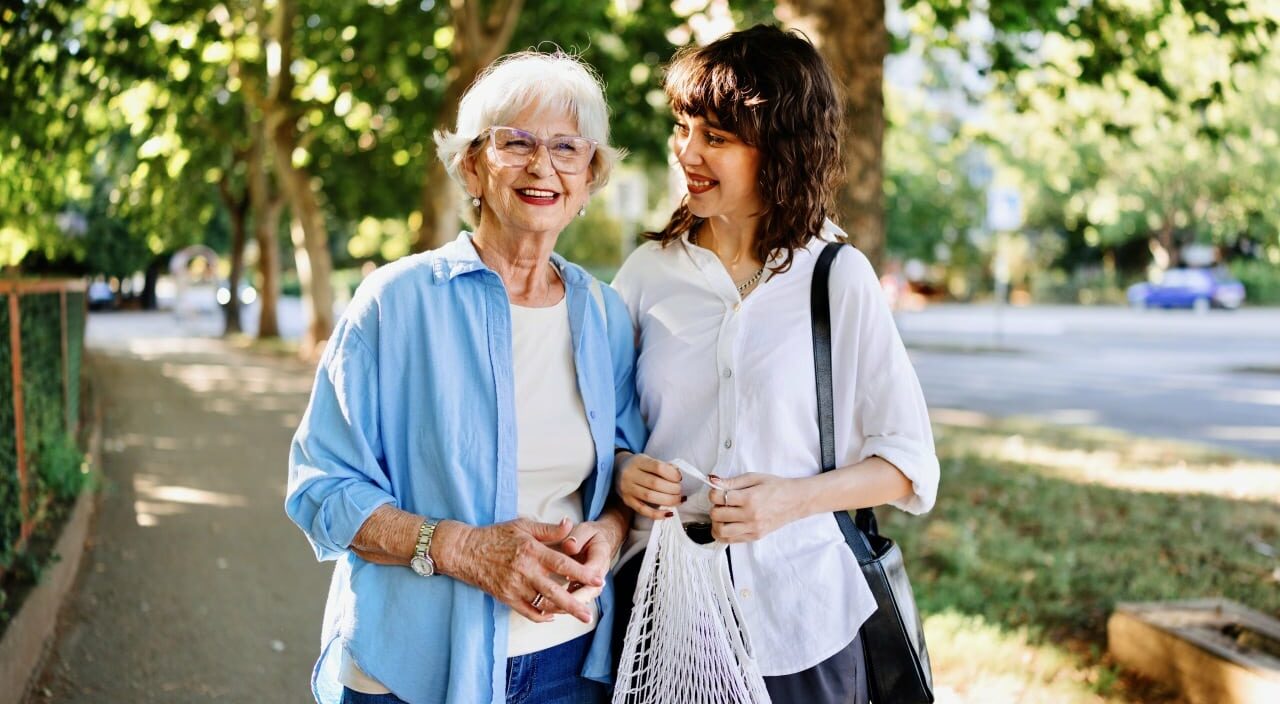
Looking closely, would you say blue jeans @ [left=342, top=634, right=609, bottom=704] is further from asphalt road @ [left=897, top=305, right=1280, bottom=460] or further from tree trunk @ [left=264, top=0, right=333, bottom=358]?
tree trunk @ [left=264, top=0, right=333, bottom=358]

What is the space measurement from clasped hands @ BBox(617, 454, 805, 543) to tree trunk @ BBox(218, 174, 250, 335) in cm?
2804

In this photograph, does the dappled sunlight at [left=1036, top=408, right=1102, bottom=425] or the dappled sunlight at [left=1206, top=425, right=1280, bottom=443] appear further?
the dappled sunlight at [left=1036, top=408, right=1102, bottom=425]

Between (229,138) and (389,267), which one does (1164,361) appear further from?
(389,267)

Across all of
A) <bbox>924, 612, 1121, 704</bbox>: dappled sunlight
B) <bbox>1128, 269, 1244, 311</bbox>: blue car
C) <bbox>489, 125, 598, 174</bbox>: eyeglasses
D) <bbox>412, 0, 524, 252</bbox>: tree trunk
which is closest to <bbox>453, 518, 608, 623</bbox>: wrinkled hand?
<bbox>489, 125, 598, 174</bbox>: eyeglasses

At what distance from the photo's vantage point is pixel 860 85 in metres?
6.88

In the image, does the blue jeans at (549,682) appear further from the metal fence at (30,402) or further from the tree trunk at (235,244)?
the tree trunk at (235,244)

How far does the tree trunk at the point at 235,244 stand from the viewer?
2948 centimetres

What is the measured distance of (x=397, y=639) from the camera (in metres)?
2.16

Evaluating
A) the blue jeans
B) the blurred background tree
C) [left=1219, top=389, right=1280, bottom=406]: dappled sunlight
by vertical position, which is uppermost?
the blurred background tree

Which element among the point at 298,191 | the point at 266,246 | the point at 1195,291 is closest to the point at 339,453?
the point at 298,191

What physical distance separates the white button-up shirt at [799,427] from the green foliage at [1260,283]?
45929mm

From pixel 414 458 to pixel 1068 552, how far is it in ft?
18.8

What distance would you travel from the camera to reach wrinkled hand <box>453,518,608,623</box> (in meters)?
2.10

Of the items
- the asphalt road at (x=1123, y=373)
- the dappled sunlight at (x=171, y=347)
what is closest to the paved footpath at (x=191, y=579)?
the asphalt road at (x=1123, y=373)
